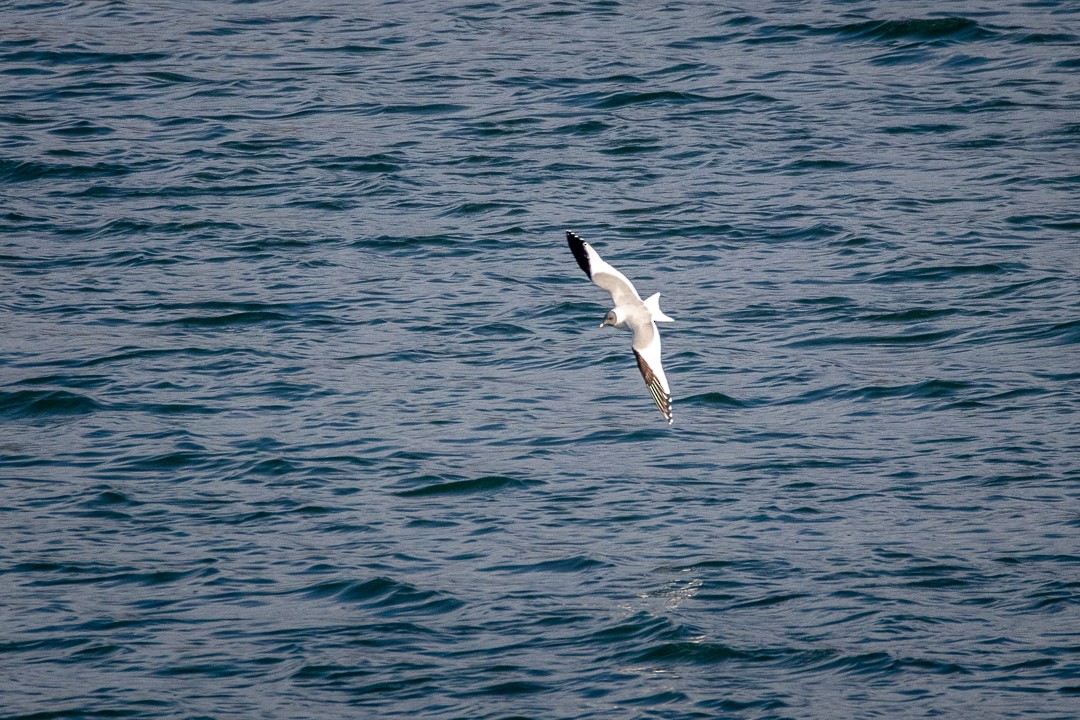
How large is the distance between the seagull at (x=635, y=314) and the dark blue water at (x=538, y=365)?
1490 mm

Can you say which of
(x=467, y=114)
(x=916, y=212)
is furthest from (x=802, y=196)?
(x=467, y=114)

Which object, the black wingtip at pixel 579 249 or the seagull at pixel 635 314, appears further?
the black wingtip at pixel 579 249

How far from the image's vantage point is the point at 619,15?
78.3ft

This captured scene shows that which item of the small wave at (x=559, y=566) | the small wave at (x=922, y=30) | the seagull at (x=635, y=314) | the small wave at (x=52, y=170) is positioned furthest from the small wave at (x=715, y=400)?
the small wave at (x=922, y=30)

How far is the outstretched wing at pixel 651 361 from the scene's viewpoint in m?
10.9

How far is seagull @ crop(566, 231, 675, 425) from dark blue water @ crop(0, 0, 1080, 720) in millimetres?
1490

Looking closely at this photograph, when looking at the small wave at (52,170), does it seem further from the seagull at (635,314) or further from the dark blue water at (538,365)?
the seagull at (635,314)

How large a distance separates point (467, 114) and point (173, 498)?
9.30 metres

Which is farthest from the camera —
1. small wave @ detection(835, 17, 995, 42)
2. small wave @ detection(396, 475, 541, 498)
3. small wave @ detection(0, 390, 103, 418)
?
→ small wave @ detection(835, 17, 995, 42)

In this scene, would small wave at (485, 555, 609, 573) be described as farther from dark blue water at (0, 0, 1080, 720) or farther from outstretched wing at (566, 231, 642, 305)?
outstretched wing at (566, 231, 642, 305)

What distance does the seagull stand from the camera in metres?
11.0

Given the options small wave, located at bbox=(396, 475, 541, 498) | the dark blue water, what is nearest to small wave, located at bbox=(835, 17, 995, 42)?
the dark blue water

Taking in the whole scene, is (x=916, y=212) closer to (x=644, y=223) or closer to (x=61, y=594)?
(x=644, y=223)

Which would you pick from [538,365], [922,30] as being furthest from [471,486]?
[922,30]
